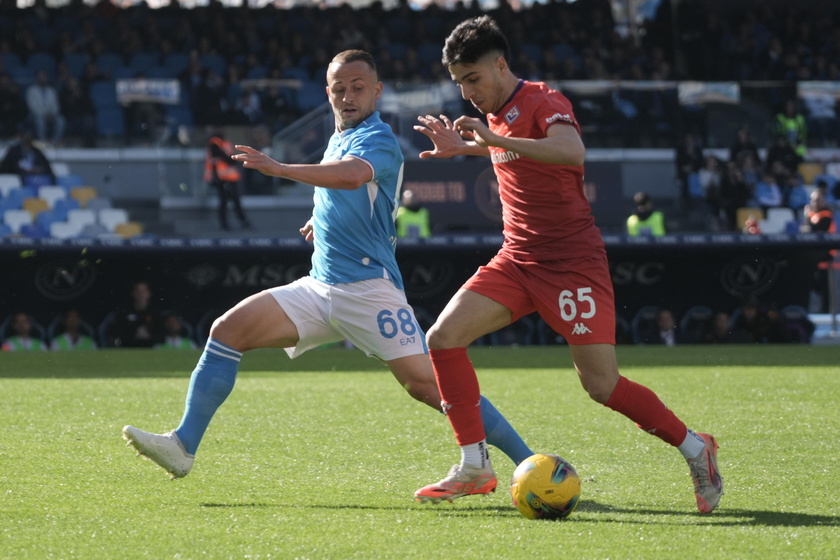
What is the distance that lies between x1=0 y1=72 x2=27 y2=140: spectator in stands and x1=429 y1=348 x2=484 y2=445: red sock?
1465cm

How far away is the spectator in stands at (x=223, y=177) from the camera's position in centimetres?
1602

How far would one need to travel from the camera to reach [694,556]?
395cm

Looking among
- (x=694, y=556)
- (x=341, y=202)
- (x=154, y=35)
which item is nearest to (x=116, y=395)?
(x=341, y=202)

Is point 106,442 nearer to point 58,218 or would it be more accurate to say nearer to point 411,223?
point 411,223

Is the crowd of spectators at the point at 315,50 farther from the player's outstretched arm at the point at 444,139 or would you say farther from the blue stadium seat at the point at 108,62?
the player's outstretched arm at the point at 444,139

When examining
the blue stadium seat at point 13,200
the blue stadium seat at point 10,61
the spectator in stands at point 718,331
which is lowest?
the spectator in stands at point 718,331

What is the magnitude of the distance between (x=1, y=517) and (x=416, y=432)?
3069 mm

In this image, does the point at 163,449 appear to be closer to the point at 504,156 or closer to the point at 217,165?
the point at 504,156

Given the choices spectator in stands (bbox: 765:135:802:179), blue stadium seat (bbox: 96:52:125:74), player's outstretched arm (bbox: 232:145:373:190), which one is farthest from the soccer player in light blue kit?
blue stadium seat (bbox: 96:52:125:74)

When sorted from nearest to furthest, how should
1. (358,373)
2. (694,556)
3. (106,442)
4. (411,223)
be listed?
(694,556) < (106,442) < (358,373) < (411,223)

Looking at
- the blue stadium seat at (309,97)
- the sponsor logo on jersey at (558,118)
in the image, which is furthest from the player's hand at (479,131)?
the blue stadium seat at (309,97)

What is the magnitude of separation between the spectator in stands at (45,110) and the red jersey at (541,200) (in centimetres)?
1435

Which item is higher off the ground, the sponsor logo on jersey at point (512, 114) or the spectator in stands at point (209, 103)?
the spectator in stands at point (209, 103)

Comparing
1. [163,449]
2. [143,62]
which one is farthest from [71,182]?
[163,449]
